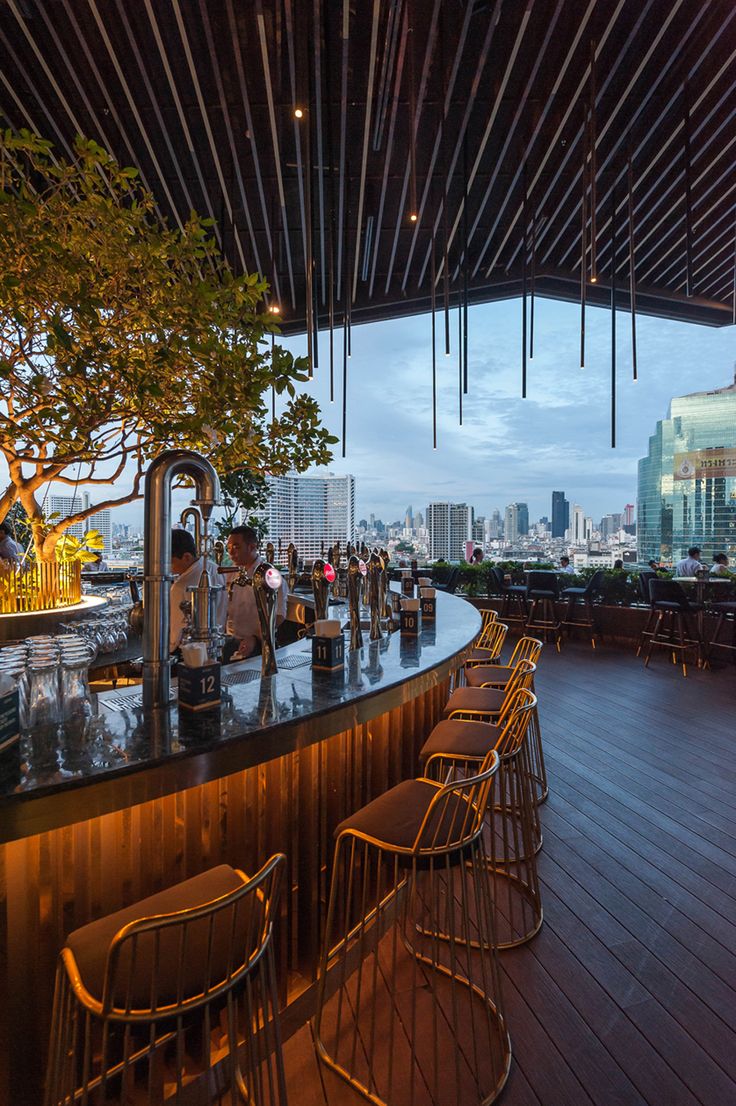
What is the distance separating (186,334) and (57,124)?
3.37 meters

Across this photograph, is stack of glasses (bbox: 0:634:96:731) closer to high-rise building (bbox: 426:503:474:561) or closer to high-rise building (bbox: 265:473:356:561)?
high-rise building (bbox: 265:473:356:561)

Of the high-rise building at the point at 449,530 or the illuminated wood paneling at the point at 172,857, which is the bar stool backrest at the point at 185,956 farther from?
the high-rise building at the point at 449,530

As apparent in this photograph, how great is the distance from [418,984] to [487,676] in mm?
1778

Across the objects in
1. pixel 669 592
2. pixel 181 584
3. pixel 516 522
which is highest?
pixel 516 522

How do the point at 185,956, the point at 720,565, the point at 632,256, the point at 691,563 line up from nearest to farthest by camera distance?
the point at 185,956
the point at 632,256
the point at 691,563
the point at 720,565

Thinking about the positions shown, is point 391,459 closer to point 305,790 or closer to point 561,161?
point 561,161

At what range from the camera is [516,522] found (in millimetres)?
11414

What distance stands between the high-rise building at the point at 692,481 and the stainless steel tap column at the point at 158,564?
9127 mm

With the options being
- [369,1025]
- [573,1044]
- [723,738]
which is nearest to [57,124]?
[369,1025]

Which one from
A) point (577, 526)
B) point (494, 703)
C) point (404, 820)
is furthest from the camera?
point (577, 526)

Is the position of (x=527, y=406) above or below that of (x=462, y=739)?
above

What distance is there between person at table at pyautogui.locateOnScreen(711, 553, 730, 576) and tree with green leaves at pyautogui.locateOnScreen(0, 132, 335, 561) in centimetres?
793

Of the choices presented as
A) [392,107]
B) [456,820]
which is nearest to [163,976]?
[456,820]

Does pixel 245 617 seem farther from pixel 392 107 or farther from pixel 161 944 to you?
pixel 392 107
